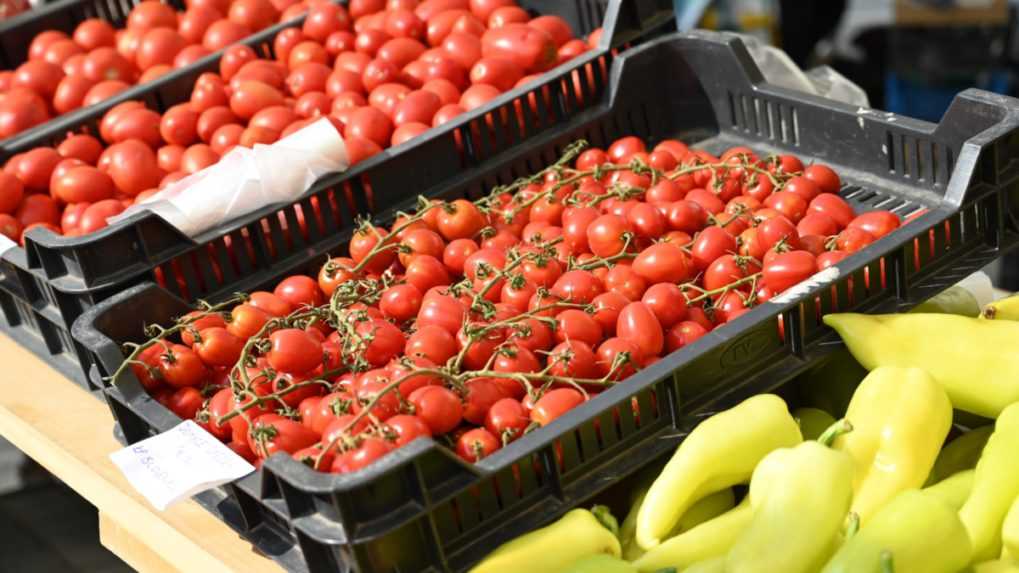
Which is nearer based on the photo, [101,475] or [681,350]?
[681,350]

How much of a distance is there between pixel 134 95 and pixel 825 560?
6.65 ft

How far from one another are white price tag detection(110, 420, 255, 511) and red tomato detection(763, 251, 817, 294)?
872 millimetres

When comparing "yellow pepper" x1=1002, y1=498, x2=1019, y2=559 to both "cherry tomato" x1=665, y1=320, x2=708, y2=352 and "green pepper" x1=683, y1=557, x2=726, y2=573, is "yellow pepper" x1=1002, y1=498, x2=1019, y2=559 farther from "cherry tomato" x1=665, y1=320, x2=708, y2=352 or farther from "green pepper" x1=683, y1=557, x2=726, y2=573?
"cherry tomato" x1=665, y1=320, x2=708, y2=352

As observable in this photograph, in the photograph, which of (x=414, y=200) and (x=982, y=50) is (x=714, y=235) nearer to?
(x=414, y=200)

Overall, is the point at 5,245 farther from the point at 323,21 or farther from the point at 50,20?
the point at 50,20

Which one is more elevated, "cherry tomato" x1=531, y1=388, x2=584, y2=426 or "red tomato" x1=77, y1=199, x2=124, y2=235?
"red tomato" x1=77, y1=199, x2=124, y2=235

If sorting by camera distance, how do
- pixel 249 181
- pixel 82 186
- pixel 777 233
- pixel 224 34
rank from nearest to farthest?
pixel 777 233 → pixel 249 181 → pixel 82 186 → pixel 224 34

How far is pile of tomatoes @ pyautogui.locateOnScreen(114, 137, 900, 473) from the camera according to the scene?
73.4 inches

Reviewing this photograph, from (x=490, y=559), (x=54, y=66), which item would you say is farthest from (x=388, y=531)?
(x=54, y=66)

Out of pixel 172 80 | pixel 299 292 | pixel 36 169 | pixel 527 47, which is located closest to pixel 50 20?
pixel 172 80

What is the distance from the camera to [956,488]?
1.82m

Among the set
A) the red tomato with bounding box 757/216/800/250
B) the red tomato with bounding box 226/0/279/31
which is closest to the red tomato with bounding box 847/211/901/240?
the red tomato with bounding box 757/216/800/250

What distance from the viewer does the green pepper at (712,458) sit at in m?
1.80

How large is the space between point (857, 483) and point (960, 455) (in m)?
0.26
